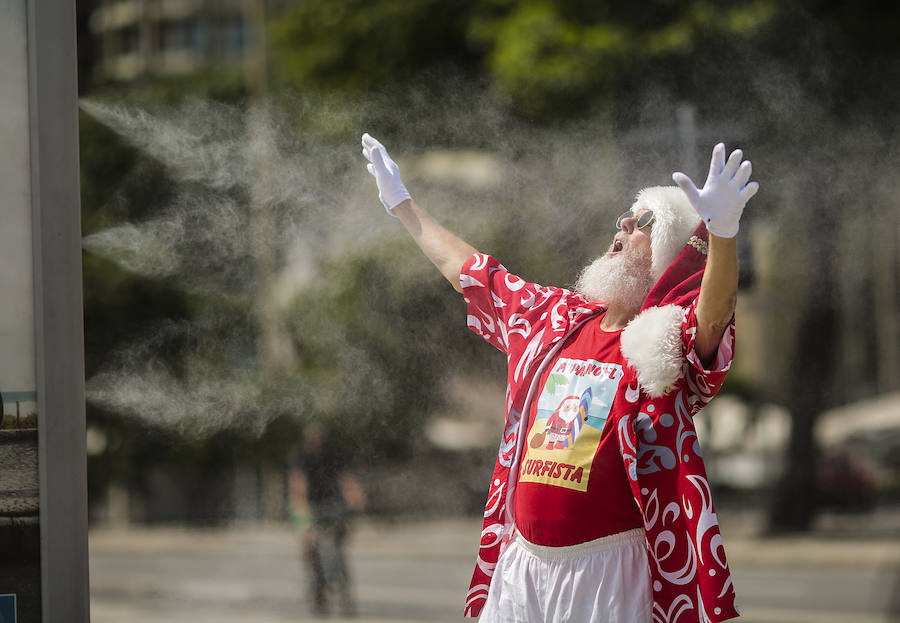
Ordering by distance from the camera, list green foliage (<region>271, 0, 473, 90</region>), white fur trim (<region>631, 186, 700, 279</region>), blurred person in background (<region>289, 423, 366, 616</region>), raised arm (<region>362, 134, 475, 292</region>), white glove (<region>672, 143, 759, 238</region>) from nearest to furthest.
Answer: white glove (<region>672, 143, 759, 238</region>) < white fur trim (<region>631, 186, 700, 279</region>) < raised arm (<region>362, 134, 475, 292</region>) < blurred person in background (<region>289, 423, 366, 616</region>) < green foliage (<region>271, 0, 473, 90</region>)

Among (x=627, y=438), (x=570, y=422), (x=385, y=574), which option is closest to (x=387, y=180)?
(x=570, y=422)

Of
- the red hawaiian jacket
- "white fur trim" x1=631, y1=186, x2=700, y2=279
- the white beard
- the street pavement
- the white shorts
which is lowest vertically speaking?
the street pavement

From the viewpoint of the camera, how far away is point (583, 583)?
2234mm

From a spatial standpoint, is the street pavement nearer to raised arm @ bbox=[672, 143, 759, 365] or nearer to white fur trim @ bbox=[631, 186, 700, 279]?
white fur trim @ bbox=[631, 186, 700, 279]

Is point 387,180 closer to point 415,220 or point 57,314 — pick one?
point 415,220

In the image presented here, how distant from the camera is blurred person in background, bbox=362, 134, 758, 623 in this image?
2.15m

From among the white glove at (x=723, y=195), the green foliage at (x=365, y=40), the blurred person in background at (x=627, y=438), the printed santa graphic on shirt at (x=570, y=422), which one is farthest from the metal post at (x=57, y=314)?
the green foliage at (x=365, y=40)

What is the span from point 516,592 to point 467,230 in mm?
6005

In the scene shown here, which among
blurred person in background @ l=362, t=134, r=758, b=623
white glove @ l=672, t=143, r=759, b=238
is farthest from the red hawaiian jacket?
white glove @ l=672, t=143, r=759, b=238

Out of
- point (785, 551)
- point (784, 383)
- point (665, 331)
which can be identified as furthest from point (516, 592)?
point (784, 383)

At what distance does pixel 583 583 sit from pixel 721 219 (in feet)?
2.66

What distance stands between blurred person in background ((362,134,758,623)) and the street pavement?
4.86 metres

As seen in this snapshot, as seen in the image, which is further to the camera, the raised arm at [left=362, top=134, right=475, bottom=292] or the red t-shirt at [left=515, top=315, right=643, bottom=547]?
the raised arm at [left=362, top=134, right=475, bottom=292]

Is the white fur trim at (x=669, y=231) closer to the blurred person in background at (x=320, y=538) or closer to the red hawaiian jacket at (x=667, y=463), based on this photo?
the red hawaiian jacket at (x=667, y=463)
